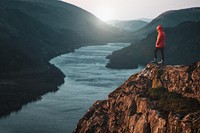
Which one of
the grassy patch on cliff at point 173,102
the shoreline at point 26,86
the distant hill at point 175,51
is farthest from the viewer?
the distant hill at point 175,51

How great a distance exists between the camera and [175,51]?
176000mm

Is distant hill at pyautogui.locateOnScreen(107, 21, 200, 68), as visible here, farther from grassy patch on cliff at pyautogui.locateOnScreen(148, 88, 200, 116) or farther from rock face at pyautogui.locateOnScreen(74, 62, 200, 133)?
grassy patch on cliff at pyautogui.locateOnScreen(148, 88, 200, 116)

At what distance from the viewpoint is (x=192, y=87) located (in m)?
26.3

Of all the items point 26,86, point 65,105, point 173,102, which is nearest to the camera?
point 173,102

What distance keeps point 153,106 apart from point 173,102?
5.97 ft

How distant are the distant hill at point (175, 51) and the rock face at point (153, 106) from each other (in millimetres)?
118062

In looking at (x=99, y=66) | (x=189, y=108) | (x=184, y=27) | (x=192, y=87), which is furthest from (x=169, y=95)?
(x=184, y=27)

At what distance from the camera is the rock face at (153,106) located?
2358cm

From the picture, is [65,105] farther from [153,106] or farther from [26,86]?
[153,106]

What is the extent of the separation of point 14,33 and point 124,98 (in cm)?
15620

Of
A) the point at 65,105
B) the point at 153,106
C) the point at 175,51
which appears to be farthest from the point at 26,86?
the point at 175,51

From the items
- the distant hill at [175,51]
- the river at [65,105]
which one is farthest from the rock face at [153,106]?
the distant hill at [175,51]

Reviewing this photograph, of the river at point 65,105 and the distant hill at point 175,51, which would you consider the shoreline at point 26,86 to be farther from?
the distant hill at point 175,51

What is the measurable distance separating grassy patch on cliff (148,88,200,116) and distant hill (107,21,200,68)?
123m
